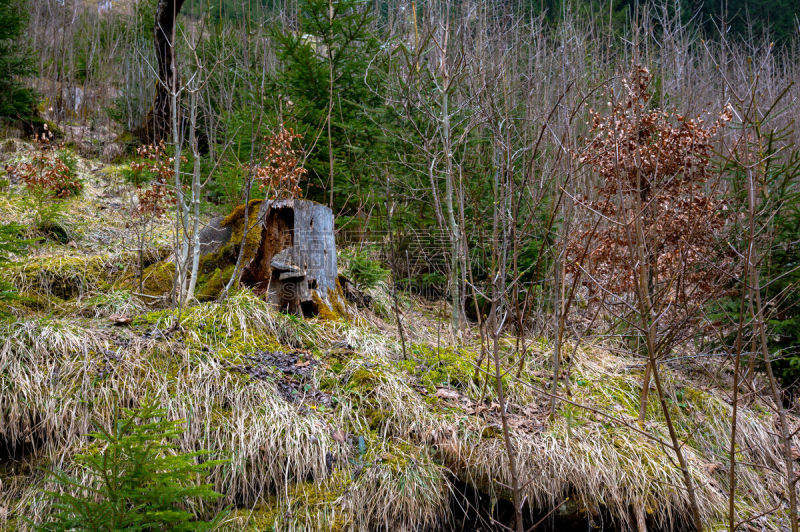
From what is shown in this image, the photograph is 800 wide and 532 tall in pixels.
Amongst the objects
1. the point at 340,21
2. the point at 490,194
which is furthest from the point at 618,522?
the point at 340,21

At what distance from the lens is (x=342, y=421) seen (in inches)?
109

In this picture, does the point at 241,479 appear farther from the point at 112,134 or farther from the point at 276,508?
the point at 112,134

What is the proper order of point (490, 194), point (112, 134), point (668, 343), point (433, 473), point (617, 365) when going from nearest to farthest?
point (433, 473) → point (668, 343) → point (617, 365) → point (490, 194) → point (112, 134)

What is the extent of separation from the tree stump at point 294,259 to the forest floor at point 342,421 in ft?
0.72

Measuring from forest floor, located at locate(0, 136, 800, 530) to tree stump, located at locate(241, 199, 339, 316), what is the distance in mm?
220

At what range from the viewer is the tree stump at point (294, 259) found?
3611 millimetres

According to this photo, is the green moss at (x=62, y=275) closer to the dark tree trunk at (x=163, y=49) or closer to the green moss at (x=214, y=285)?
the green moss at (x=214, y=285)

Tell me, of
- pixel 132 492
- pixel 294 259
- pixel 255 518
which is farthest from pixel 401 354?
pixel 132 492

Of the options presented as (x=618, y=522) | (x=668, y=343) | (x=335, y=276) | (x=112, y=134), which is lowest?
(x=618, y=522)

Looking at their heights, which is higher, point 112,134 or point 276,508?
point 112,134

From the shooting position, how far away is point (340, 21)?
5.00m

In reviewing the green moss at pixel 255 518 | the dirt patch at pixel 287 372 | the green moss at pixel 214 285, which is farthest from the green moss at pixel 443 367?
the green moss at pixel 214 285

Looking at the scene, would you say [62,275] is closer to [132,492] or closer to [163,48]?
[132,492]

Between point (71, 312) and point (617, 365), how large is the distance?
3.98m
